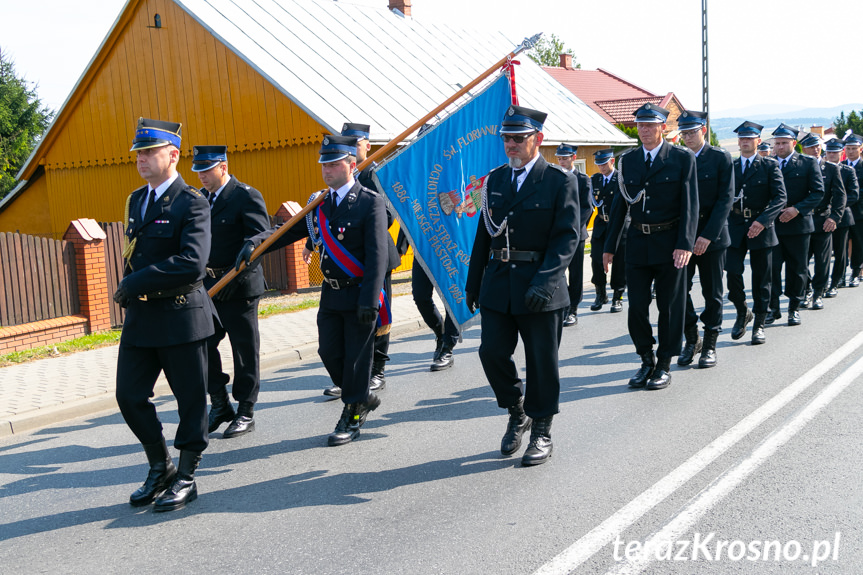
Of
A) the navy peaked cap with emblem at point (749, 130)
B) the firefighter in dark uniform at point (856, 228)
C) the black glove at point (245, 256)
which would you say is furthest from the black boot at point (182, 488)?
the firefighter in dark uniform at point (856, 228)

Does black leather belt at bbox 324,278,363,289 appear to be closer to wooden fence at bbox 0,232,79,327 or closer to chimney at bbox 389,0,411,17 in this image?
wooden fence at bbox 0,232,79,327

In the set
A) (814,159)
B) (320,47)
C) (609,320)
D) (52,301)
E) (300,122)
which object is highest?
(320,47)

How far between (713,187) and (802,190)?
3.04 meters

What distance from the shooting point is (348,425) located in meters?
5.95

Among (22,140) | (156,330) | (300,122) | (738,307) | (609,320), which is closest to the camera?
(156,330)

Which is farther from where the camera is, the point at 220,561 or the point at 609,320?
the point at 609,320

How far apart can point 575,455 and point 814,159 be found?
6516 millimetres

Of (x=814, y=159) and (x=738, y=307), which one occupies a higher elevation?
(x=814, y=159)

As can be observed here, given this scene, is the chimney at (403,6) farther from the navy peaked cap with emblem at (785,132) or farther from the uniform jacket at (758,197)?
the uniform jacket at (758,197)

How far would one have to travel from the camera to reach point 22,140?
1446 inches

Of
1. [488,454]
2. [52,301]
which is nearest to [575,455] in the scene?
[488,454]

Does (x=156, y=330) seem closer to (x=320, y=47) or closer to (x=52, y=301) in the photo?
(x=52, y=301)

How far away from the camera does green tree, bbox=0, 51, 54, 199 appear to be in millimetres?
35875

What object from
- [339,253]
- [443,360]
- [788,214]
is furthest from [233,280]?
[788,214]
